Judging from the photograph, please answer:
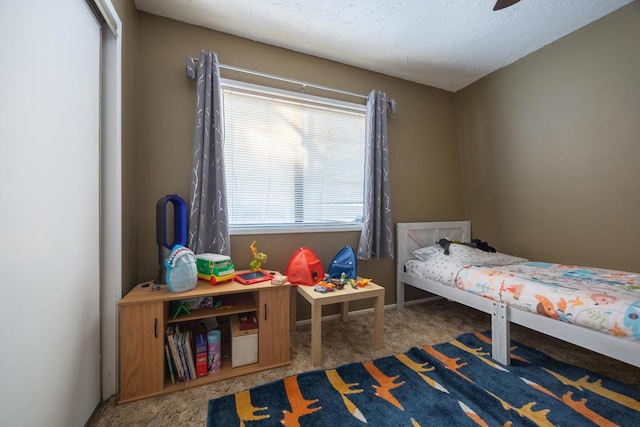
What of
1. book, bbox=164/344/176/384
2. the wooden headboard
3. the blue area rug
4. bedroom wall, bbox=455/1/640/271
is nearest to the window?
the wooden headboard

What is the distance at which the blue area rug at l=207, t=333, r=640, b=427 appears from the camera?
1257mm

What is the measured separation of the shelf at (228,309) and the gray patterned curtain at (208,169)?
35 centimetres

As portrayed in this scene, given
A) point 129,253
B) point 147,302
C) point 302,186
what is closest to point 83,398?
point 147,302

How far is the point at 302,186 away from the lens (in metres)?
2.42

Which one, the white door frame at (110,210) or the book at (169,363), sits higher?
the white door frame at (110,210)

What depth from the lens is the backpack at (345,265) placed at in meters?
2.17

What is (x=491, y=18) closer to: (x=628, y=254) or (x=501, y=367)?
(x=628, y=254)

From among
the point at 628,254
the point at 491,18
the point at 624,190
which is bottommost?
the point at 628,254

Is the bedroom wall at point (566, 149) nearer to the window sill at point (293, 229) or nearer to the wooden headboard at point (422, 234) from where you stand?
the wooden headboard at point (422, 234)

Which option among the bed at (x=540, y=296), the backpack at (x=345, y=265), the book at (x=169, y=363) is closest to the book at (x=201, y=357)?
the book at (x=169, y=363)

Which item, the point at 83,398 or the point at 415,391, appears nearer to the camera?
the point at 83,398

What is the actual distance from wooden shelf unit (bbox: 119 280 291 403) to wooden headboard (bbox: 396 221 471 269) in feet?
4.93

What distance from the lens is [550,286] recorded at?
1.59m

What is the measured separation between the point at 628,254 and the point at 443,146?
6.04 ft
